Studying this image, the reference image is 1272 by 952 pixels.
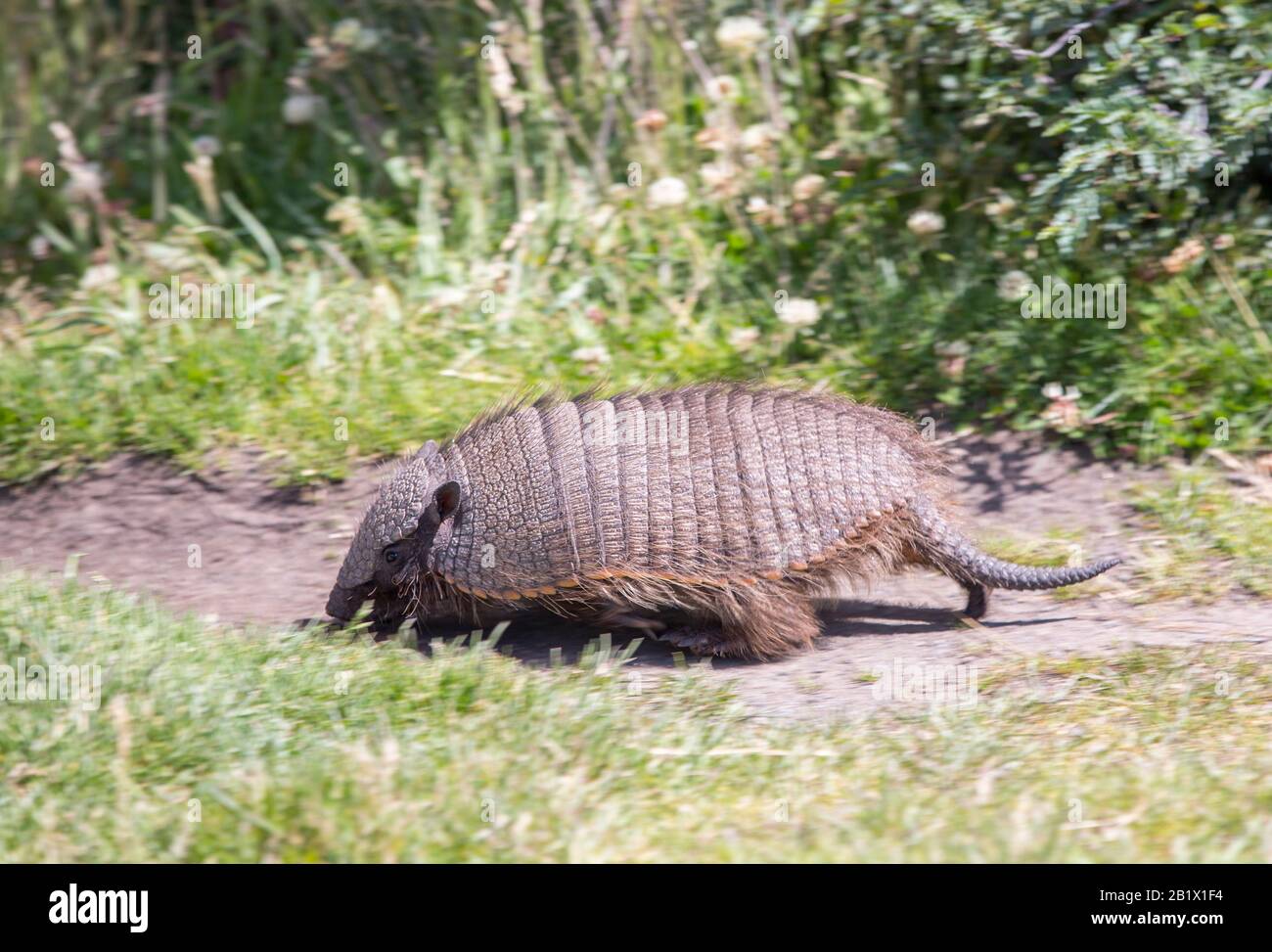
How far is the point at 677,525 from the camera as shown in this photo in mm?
4234

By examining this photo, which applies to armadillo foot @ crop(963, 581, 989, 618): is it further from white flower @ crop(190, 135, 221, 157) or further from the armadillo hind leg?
white flower @ crop(190, 135, 221, 157)

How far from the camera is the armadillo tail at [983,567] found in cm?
424

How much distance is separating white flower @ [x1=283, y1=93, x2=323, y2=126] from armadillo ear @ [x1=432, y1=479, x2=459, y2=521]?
11.9ft

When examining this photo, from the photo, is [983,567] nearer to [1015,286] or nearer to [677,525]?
[677,525]

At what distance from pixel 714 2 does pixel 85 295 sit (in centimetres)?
339

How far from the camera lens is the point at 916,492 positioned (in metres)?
4.32

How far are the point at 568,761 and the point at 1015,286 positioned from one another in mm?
3273

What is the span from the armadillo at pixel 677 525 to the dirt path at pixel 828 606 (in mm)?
193

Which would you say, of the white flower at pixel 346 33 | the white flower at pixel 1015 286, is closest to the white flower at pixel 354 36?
the white flower at pixel 346 33

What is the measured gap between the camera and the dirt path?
4184 mm

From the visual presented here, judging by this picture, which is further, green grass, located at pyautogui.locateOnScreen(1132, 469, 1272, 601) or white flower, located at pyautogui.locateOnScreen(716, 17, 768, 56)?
white flower, located at pyautogui.locateOnScreen(716, 17, 768, 56)

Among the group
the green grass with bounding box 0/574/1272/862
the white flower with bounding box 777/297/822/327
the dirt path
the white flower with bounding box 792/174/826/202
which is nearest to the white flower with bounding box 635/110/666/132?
the white flower with bounding box 792/174/826/202

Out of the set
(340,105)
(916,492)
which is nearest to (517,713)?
(916,492)

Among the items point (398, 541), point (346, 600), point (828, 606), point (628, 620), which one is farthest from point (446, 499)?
point (828, 606)
